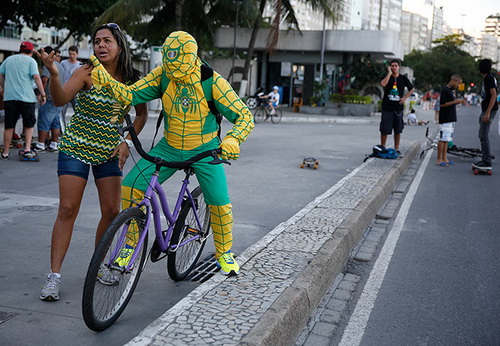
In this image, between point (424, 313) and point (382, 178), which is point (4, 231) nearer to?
point (424, 313)

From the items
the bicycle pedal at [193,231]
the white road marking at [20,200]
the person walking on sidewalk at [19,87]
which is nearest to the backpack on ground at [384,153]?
the person walking on sidewalk at [19,87]

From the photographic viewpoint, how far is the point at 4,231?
5852 millimetres

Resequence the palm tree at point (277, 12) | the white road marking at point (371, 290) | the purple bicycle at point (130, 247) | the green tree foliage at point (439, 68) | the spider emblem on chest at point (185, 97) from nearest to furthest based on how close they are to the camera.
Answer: the purple bicycle at point (130, 247)
the white road marking at point (371, 290)
the spider emblem on chest at point (185, 97)
the palm tree at point (277, 12)
the green tree foliage at point (439, 68)

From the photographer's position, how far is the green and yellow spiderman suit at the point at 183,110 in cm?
405

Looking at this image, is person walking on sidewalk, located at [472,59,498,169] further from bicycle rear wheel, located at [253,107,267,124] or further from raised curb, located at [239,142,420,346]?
bicycle rear wheel, located at [253,107,267,124]

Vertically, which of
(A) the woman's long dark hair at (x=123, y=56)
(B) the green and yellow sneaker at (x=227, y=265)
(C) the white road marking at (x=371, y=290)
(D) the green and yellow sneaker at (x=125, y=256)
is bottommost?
(C) the white road marking at (x=371, y=290)

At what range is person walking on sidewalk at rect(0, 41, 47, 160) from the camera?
401 inches

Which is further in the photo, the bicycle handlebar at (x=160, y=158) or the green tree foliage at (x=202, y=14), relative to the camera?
the green tree foliage at (x=202, y=14)

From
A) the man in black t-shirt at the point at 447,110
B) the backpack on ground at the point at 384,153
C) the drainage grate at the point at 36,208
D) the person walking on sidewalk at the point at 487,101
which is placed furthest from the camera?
the backpack on ground at the point at 384,153

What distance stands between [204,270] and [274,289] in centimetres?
102

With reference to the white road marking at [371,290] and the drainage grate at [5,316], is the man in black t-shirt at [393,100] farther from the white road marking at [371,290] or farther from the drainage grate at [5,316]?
the drainage grate at [5,316]

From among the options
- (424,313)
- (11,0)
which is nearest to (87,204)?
(424,313)

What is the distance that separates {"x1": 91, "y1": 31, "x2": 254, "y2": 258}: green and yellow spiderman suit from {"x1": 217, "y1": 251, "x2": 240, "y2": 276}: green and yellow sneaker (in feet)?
1.28

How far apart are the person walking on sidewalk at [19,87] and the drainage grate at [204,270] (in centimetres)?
621
